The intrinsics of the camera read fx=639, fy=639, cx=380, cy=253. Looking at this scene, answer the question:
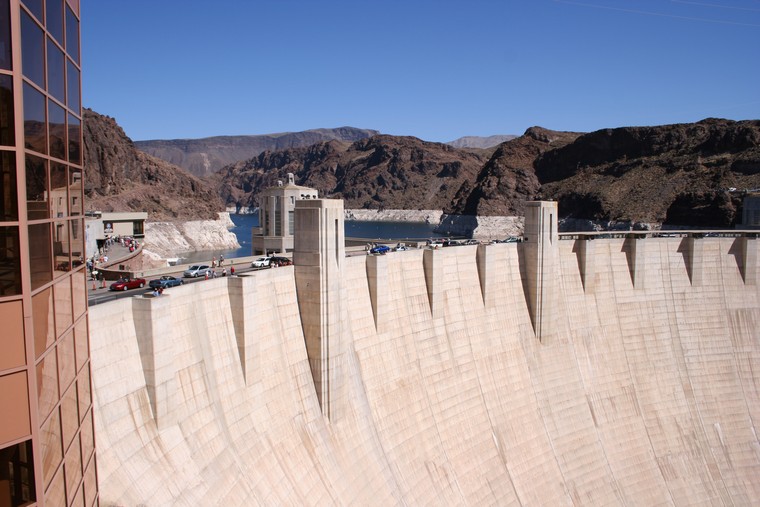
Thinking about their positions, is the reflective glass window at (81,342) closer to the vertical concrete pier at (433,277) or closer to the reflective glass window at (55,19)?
the reflective glass window at (55,19)

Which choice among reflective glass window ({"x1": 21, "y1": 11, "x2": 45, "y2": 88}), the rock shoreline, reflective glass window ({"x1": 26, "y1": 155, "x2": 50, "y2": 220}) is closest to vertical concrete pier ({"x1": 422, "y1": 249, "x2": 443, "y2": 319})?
reflective glass window ({"x1": 26, "y1": 155, "x2": 50, "y2": 220})

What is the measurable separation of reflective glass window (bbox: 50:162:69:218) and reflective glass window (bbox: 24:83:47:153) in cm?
39

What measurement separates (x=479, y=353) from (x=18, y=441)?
21.4 metres

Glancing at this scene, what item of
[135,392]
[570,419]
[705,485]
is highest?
[135,392]

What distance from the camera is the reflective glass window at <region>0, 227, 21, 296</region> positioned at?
17.1ft

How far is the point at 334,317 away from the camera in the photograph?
1839 cm

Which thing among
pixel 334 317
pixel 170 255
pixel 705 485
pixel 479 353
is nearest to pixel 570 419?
pixel 479 353

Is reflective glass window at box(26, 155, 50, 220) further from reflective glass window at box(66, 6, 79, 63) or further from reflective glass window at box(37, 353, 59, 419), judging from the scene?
reflective glass window at box(66, 6, 79, 63)

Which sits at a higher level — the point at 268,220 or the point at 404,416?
the point at 268,220

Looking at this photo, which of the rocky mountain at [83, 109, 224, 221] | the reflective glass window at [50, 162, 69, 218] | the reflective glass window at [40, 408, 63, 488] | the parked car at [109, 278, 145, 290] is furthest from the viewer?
the rocky mountain at [83, 109, 224, 221]

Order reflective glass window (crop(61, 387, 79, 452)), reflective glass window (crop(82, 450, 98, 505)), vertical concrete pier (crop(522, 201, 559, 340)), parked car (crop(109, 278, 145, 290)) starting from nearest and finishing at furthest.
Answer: reflective glass window (crop(61, 387, 79, 452)) → reflective glass window (crop(82, 450, 98, 505)) → parked car (crop(109, 278, 145, 290)) → vertical concrete pier (crop(522, 201, 559, 340))

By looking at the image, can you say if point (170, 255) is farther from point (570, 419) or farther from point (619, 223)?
point (570, 419)

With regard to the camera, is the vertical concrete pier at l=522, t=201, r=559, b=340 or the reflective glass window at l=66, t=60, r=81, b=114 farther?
the vertical concrete pier at l=522, t=201, r=559, b=340

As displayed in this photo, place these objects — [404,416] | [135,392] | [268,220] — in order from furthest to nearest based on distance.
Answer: [268,220] < [404,416] < [135,392]
